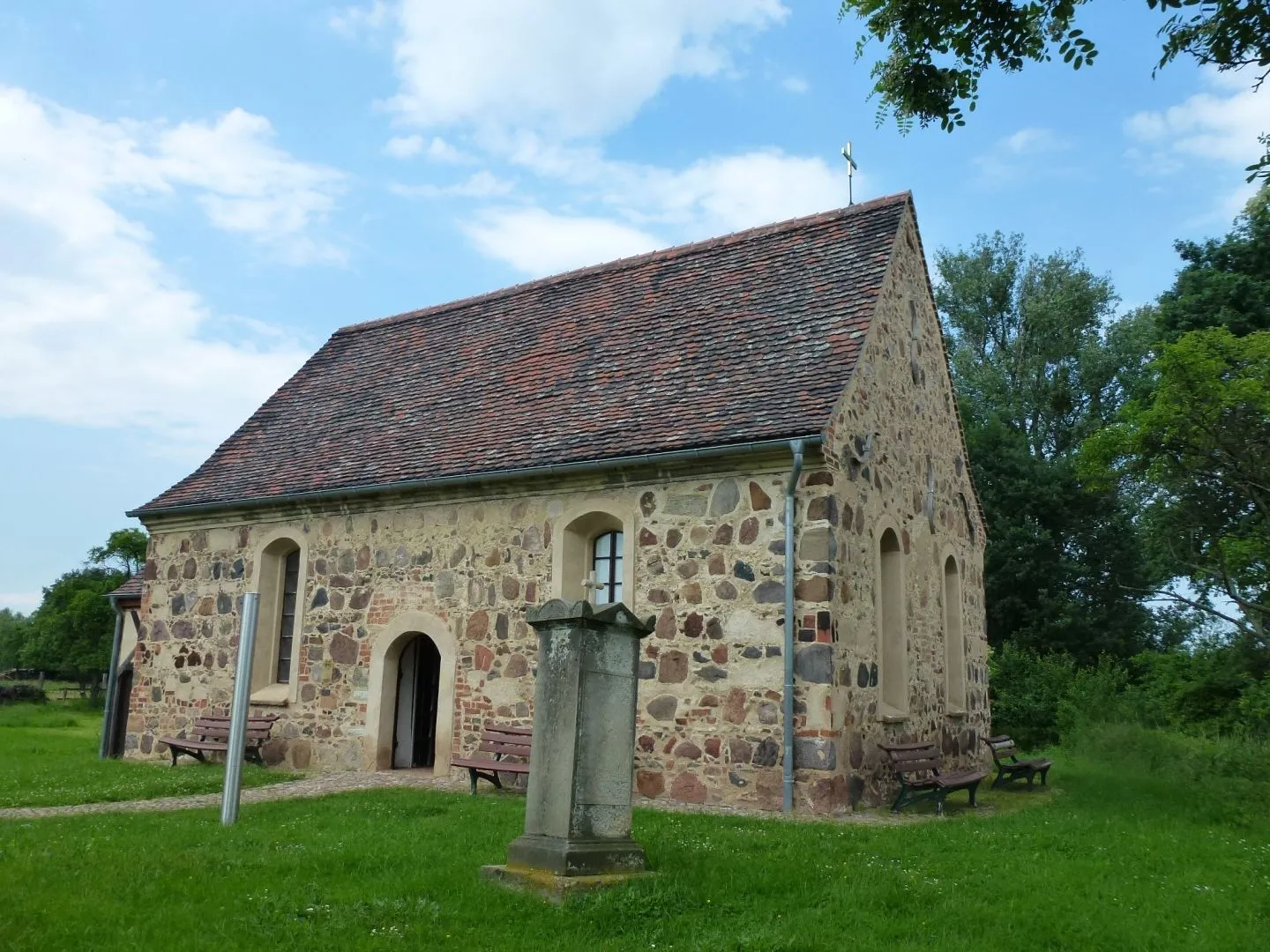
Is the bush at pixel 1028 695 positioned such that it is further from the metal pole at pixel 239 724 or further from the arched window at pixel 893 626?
the metal pole at pixel 239 724

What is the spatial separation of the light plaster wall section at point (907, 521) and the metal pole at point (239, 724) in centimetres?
582

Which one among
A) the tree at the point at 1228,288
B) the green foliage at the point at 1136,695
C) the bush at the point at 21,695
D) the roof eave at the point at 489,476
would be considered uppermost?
the tree at the point at 1228,288

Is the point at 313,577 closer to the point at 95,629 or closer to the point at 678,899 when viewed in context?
the point at 678,899

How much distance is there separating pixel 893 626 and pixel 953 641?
8.98ft

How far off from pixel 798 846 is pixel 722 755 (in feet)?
10.1

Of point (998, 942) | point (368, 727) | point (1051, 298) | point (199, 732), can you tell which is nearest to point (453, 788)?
point (368, 727)

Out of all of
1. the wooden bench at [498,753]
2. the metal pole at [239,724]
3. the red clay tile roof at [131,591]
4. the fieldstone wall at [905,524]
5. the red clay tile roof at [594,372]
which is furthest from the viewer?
the red clay tile roof at [131,591]

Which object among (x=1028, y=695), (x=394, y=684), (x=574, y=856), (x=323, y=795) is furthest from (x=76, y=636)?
(x=574, y=856)

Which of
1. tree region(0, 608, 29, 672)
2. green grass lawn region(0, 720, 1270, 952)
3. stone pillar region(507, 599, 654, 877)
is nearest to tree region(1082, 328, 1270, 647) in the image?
green grass lawn region(0, 720, 1270, 952)

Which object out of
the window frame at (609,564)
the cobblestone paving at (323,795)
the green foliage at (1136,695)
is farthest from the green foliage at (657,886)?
the green foliage at (1136,695)

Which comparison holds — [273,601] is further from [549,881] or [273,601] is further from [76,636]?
[76,636]

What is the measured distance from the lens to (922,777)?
1157cm

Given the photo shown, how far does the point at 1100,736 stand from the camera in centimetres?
1575

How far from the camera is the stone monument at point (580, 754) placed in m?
6.88
